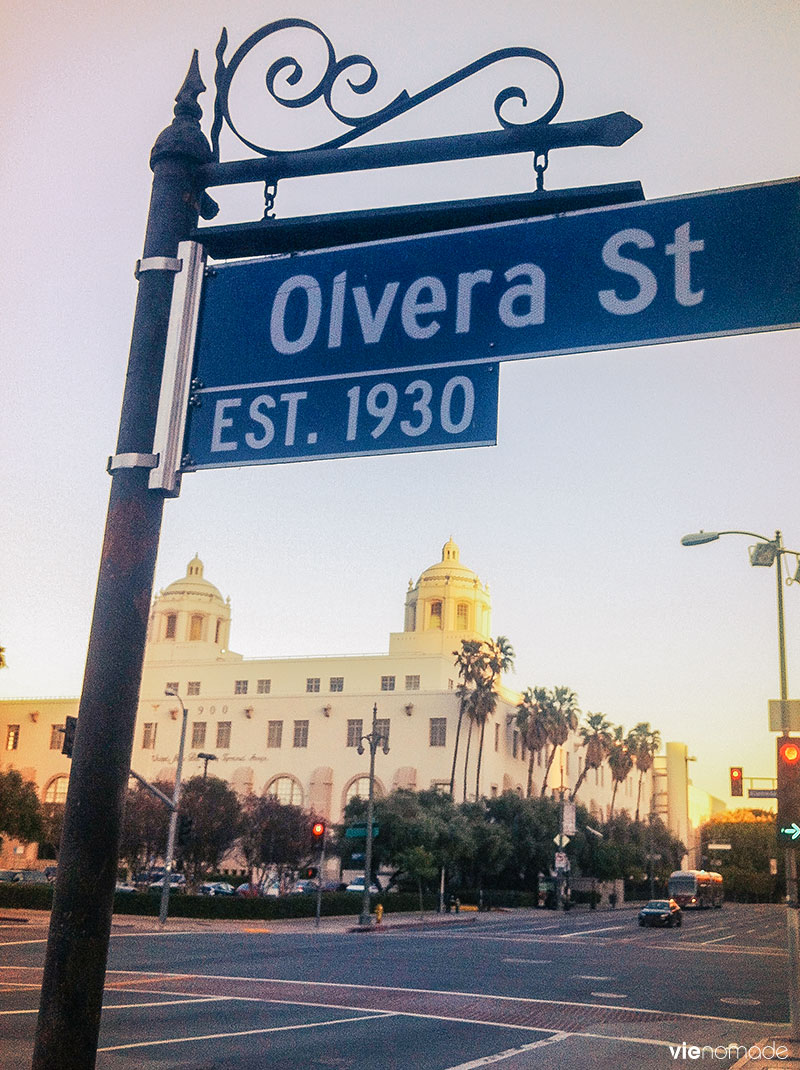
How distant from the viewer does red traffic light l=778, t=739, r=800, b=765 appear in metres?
16.5

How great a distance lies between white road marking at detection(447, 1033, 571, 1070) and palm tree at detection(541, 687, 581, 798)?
68.3m

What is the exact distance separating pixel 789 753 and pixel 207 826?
45.7 meters

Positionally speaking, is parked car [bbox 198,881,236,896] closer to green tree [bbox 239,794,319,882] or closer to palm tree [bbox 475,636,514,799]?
green tree [bbox 239,794,319,882]

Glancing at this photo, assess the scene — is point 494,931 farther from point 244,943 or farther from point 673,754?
point 673,754

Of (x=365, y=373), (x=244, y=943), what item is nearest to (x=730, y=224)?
(x=365, y=373)

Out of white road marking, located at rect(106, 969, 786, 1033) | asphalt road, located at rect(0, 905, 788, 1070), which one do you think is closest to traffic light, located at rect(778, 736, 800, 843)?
asphalt road, located at rect(0, 905, 788, 1070)

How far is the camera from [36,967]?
20.6 meters

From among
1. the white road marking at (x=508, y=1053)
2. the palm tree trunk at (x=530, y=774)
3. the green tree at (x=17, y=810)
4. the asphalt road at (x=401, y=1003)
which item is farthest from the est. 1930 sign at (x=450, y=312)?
the palm tree trunk at (x=530, y=774)

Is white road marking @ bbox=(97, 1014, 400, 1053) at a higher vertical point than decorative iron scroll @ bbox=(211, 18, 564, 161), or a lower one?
lower

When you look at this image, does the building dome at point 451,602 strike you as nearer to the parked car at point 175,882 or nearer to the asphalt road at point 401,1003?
the parked car at point 175,882

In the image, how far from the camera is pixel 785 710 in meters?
17.1

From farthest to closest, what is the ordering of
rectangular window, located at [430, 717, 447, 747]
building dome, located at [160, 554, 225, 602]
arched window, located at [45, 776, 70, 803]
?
1. building dome, located at [160, 554, 225, 602]
2. arched window, located at [45, 776, 70, 803]
3. rectangular window, located at [430, 717, 447, 747]

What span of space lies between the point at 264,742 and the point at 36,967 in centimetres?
6802

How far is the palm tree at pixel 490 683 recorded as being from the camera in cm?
7781
